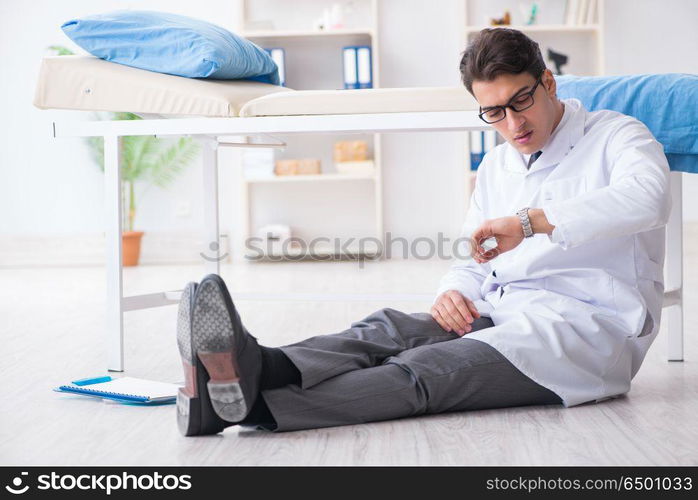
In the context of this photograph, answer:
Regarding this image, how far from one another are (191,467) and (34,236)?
13.6ft

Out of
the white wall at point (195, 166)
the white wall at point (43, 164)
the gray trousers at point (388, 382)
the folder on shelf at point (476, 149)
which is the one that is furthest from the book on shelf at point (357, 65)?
the gray trousers at point (388, 382)

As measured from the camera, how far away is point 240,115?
1.87 meters

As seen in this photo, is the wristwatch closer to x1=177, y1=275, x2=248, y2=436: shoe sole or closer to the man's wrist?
the man's wrist

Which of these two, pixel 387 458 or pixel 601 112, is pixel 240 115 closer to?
pixel 601 112

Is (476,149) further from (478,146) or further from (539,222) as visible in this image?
(539,222)

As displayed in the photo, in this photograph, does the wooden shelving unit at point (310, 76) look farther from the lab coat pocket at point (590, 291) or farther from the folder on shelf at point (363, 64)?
the lab coat pocket at point (590, 291)

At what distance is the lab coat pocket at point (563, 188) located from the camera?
1.42m

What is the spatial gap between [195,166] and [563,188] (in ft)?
12.1

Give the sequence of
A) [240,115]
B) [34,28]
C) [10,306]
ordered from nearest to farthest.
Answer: [240,115], [10,306], [34,28]

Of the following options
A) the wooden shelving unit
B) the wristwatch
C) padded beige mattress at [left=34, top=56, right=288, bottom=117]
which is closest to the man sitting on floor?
the wristwatch

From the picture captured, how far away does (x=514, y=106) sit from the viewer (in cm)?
138

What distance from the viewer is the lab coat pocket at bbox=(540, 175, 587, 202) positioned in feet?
4.67
